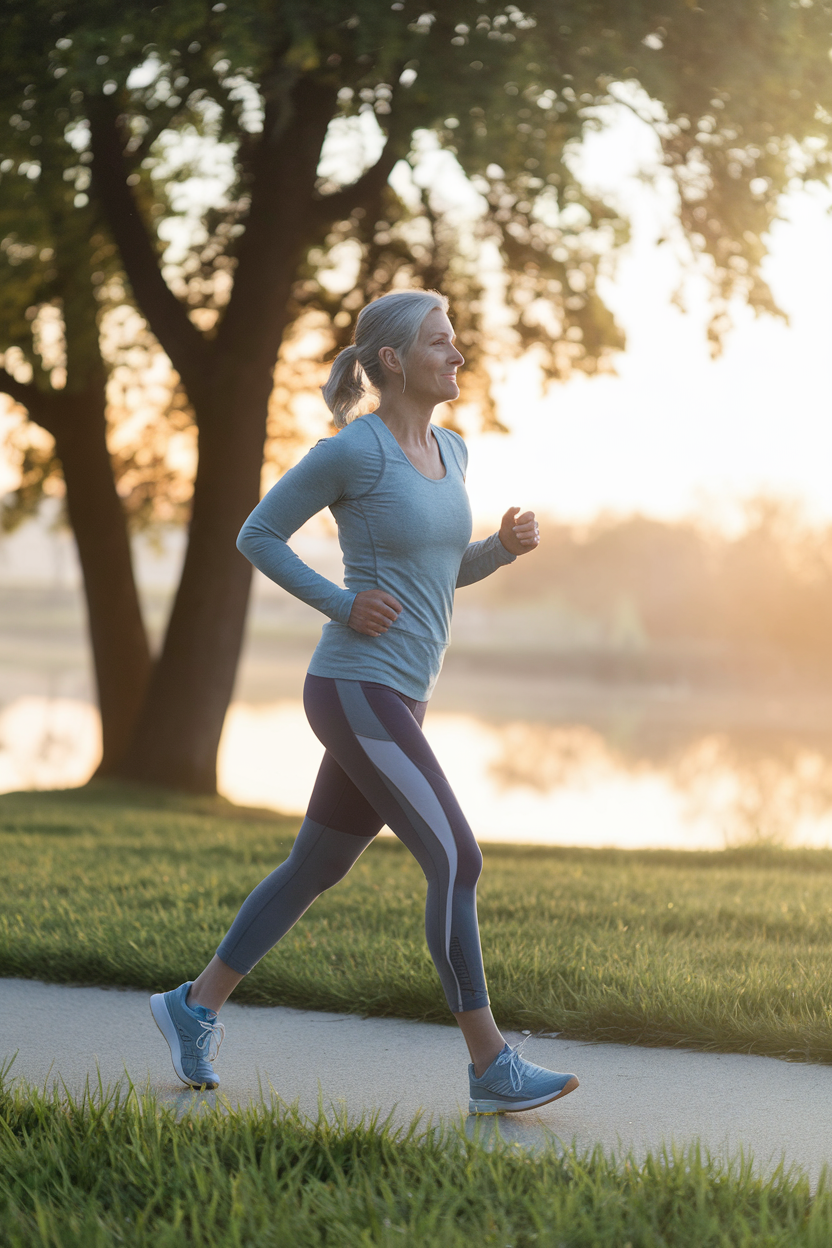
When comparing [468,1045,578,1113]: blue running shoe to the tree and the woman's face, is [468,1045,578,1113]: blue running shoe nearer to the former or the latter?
the woman's face

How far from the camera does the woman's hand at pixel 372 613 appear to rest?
3.07m

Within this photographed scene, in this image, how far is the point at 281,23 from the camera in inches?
332

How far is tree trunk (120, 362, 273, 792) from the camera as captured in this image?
11.2m

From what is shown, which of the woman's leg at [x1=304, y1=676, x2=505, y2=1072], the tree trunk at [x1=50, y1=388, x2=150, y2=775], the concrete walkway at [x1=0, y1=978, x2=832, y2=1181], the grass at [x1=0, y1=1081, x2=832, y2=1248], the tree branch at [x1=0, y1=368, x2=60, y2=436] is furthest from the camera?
the tree trunk at [x1=50, y1=388, x2=150, y2=775]

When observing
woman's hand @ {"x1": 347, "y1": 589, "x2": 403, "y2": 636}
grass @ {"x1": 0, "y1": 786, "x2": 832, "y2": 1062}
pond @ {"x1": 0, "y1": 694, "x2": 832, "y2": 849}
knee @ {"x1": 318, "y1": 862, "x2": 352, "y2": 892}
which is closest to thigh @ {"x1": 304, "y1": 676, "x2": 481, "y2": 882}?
woman's hand @ {"x1": 347, "y1": 589, "x2": 403, "y2": 636}

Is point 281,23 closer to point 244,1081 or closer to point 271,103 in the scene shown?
point 271,103

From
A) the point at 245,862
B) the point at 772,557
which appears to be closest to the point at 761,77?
the point at 245,862

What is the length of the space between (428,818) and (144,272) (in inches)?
371

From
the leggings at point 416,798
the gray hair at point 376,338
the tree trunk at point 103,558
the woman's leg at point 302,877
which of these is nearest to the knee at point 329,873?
the woman's leg at point 302,877

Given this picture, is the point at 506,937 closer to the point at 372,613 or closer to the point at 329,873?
the point at 329,873

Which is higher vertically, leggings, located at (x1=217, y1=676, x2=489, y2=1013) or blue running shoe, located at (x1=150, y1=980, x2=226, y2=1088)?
leggings, located at (x1=217, y1=676, x2=489, y2=1013)

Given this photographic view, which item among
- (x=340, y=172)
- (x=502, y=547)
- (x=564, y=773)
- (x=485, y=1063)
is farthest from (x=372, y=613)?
(x=564, y=773)

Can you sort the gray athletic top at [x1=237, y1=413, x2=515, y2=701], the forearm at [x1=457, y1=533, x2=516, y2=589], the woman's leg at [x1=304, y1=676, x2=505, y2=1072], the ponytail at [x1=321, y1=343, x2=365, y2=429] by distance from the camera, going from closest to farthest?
the woman's leg at [x1=304, y1=676, x2=505, y2=1072] → the gray athletic top at [x1=237, y1=413, x2=515, y2=701] → the ponytail at [x1=321, y1=343, x2=365, y2=429] → the forearm at [x1=457, y1=533, x2=516, y2=589]

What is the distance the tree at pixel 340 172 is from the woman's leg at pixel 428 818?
630 cm
